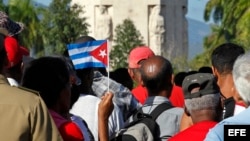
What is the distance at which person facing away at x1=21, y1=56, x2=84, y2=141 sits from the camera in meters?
7.05

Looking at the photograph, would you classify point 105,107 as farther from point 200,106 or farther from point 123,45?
point 123,45

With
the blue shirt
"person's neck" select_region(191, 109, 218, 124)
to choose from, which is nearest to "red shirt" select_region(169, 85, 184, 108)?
"person's neck" select_region(191, 109, 218, 124)

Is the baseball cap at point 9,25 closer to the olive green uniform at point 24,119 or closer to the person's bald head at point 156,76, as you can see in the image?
the person's bald head at point 156,76

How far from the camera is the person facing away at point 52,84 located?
7047 millimetres

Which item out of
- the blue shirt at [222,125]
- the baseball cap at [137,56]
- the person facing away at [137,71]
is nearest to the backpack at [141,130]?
the blue shirt at [222,125]

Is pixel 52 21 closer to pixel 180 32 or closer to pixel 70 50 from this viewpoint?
pixel 180 32

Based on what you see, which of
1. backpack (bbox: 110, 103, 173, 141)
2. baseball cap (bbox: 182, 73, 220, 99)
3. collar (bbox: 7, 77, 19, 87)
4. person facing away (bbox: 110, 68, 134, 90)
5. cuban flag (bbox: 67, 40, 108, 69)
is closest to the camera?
baseball cap (bbox: 182, 73, 220, 99)

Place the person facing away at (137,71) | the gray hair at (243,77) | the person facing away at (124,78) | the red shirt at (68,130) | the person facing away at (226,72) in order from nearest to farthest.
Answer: the gray hair at (243,77) → the red shirt at (68,130) → the person facing away at (226,72) → the person facing away at (137,71) → the person facing away at (124,78)

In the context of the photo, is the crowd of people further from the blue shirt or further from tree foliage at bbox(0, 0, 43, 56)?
tree foliage at bbox(0, 0, 43, 56)

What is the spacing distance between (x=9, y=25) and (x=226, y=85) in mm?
1585

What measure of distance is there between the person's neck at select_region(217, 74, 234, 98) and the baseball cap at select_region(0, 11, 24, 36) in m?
1.49

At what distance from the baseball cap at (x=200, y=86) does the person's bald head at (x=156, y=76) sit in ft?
3.59

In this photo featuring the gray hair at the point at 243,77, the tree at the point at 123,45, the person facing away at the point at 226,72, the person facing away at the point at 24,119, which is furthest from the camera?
the tree at the point at 123,45

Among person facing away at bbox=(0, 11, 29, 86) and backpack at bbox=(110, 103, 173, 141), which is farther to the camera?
backpack at bbox=(110, 103, 173, 141)
